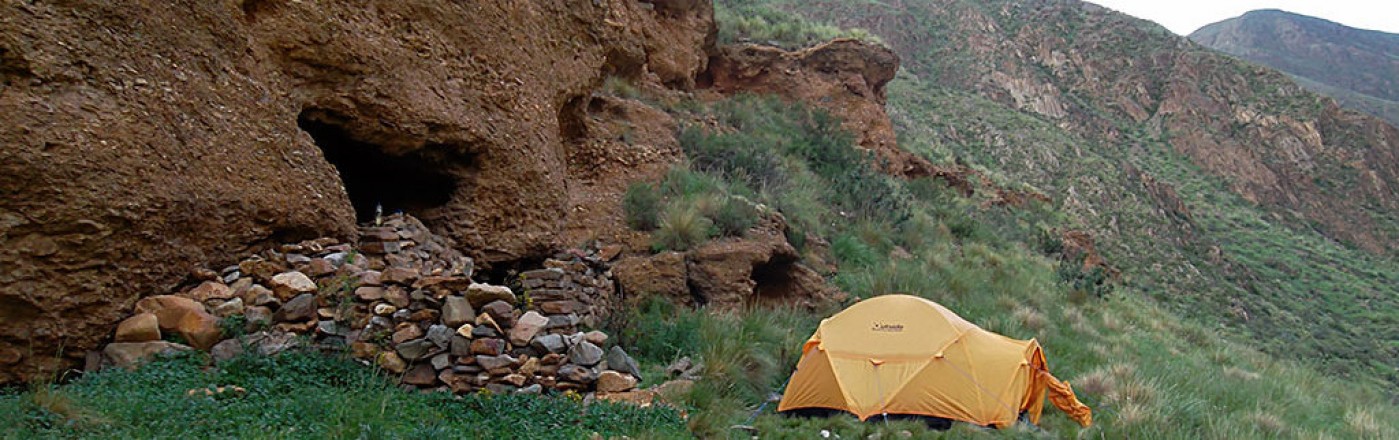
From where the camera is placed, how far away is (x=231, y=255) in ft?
18.9

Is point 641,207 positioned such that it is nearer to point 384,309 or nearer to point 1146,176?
point 384,309

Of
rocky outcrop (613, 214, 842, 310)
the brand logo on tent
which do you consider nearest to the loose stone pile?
rocky outcrop (613, 214, 842, 310)

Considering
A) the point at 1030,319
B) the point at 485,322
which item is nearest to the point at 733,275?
the point at 485,322

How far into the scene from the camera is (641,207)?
33.3 feet

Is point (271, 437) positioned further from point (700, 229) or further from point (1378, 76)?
point (1378, 76)

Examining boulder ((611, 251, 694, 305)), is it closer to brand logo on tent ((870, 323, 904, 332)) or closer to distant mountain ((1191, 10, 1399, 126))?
brand logo on tent ((870, 323, 904, 332))

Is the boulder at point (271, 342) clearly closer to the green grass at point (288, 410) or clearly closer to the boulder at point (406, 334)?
the green grass at point (288, 410)

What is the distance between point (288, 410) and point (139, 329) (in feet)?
4.10

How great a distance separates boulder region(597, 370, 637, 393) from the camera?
245 inches

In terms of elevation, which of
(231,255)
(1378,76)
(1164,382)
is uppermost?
(1378,76)

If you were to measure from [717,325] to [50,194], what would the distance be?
5.46 m

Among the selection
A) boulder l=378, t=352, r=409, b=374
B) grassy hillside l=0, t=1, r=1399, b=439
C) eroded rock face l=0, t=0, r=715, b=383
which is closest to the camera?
eroded rock face l=0, t=0, r=715, b=383

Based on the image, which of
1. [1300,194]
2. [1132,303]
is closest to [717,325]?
[1132,303]

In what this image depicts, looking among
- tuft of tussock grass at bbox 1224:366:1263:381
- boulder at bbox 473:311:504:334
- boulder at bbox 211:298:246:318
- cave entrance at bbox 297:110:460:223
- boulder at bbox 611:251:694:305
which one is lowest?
tuft of tussock grass at bbox 1224:366:1263:381
